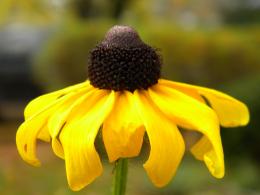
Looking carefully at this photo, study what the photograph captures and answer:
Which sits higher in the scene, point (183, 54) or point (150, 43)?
point (150, 43)

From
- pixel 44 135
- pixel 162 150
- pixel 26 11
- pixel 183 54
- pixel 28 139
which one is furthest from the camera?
pixel 26 11

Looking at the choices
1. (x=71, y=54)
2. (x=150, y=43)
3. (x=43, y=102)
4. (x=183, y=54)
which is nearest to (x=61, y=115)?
(x=43, y=102)

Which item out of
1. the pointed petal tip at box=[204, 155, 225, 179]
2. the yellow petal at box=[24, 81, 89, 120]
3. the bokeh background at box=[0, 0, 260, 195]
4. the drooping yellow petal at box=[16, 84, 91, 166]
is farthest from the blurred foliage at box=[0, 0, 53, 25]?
the pointed petal tip at box=[204, 155, 225, 179]

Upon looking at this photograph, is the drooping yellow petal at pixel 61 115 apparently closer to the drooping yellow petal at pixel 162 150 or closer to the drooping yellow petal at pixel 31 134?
the drooping yellow petal at pixel 31 134

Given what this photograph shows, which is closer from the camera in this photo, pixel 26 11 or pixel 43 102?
pixel 43 102

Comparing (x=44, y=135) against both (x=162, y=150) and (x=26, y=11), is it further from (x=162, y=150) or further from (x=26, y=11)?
(x=26, y=11)

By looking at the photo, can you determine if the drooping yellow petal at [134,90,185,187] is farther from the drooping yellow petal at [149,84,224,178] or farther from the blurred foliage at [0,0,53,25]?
the blurred foliage at [0,0,53,25]

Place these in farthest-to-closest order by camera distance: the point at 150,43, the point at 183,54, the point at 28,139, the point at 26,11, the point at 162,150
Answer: the point at 26,11
the point at 183,54
the point at 150,43
the point at 28,139
the point at 162,150

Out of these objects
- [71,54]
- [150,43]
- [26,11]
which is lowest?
[26,11]
